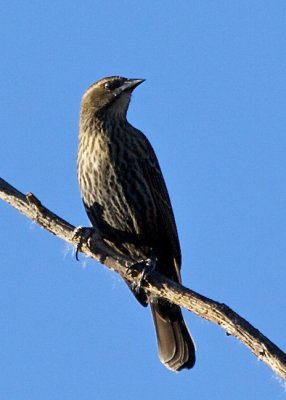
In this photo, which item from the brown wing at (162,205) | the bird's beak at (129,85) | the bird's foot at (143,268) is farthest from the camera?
the bird's beak at (129,85)

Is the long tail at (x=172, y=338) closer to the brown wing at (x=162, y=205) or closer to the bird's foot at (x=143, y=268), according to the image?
the brown wing at (x=162, y=205)

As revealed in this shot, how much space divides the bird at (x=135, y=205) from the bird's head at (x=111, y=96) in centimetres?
11

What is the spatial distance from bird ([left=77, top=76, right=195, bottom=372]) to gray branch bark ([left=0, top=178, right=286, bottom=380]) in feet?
2.09

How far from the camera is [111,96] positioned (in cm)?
770

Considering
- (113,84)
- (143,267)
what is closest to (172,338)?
(143,267)

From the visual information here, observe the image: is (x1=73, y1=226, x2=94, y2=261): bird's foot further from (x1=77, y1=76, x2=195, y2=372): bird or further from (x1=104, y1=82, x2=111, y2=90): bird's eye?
(x1=104, y1=82, x2=111, y2=90): bird's eye

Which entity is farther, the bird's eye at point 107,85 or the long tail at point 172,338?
the bird's eye at point 107,85

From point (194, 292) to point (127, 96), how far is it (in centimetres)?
273

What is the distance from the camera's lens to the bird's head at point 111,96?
762 centimetres

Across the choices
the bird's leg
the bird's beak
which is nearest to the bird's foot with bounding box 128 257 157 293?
the bird's leg

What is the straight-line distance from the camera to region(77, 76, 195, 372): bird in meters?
7.15

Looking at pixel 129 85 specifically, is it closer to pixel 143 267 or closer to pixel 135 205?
pixel 135 205

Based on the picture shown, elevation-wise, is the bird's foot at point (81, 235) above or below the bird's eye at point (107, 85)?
below

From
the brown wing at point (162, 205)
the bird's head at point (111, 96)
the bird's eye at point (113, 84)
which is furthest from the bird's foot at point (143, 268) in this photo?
the bird's eye at point (113, 84)
